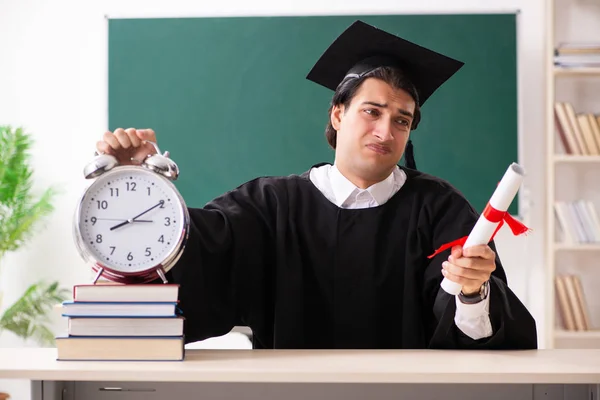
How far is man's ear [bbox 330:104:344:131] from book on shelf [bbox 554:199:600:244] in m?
2.59

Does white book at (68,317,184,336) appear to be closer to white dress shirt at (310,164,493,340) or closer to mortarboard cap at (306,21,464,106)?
white dress shirt at (310,164,493,340)

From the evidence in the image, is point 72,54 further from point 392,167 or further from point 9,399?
point 392,167

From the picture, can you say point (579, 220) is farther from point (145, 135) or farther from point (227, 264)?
point (145, 135)

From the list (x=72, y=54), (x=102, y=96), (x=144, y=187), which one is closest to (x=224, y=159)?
(x=102, y=96)

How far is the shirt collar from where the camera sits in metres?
2.29

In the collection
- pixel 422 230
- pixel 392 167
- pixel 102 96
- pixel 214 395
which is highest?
pixel 102 96

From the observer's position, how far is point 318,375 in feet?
4.60

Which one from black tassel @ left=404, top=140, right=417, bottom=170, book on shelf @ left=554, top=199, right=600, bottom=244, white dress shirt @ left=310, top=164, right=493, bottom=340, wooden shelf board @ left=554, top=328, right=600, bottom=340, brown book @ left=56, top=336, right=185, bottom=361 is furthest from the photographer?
book on shelf @ left=554, top=199, right=600, bottom=244

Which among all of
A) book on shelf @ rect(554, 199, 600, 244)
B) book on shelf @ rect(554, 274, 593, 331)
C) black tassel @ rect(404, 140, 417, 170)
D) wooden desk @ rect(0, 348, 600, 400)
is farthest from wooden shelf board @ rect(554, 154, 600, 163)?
wooden desk @ rect(0, 348, 600, 400)

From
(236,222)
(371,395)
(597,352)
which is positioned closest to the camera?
(371,395)

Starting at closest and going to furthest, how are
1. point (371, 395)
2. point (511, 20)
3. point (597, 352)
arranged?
point (371, 395), point (597, 352), point (511, 20)

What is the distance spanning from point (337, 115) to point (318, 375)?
1.15 meters

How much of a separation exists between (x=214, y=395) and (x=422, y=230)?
0.86 m

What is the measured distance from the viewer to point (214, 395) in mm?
1621
